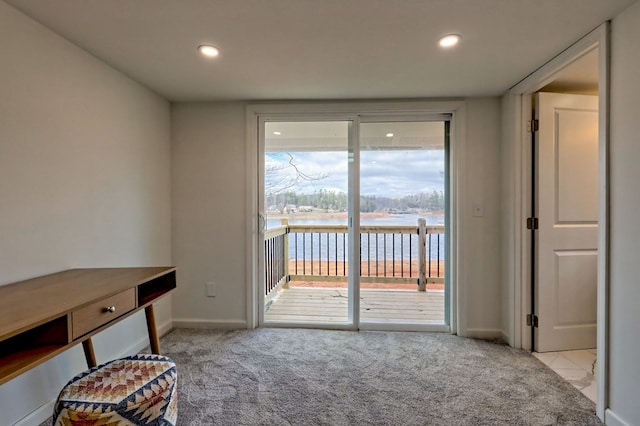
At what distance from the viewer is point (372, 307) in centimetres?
314

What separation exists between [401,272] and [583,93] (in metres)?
2.39

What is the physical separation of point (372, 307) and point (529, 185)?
174 cm

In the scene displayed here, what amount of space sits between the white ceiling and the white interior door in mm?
525

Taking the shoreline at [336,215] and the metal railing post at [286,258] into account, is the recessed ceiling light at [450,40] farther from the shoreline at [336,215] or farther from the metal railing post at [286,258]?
the metal railing post at [286,258]

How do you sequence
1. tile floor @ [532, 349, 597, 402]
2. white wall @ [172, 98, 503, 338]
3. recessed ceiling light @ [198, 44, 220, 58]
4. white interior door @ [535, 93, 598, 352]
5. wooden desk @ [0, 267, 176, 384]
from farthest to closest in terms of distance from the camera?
white wall @ [172, 98, 503, 338] < white interior door @ [535, 93, 598, 352] < tile floor @ [532, 349, 597, 402] < recessed ceiling light @ [198, 44, 220, 58] < wooden desk @ [0, 267, 176, 384]

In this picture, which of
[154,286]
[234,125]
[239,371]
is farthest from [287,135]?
[239,371]

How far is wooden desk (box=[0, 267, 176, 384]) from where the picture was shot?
40.8 inches

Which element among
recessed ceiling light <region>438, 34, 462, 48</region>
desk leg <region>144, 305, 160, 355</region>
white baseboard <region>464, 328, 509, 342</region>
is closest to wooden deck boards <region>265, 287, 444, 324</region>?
white baseboard <region>464, 328, 509, 342</region>

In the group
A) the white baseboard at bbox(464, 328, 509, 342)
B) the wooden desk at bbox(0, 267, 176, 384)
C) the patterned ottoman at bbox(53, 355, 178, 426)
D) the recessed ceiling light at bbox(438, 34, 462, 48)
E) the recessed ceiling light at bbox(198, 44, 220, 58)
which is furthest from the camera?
the white baseboard at bbox(464, 328, 509, 342)

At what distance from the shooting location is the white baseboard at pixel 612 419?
1.57 meters

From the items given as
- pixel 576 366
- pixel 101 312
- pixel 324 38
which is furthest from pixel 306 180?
pixel 576 366

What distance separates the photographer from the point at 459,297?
2799mm

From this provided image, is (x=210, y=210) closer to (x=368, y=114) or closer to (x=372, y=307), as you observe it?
(x=368, y=114)

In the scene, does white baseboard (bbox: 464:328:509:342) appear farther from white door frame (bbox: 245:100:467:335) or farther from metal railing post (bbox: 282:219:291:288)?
metal railing post (bbox: 282:219:291:288)
